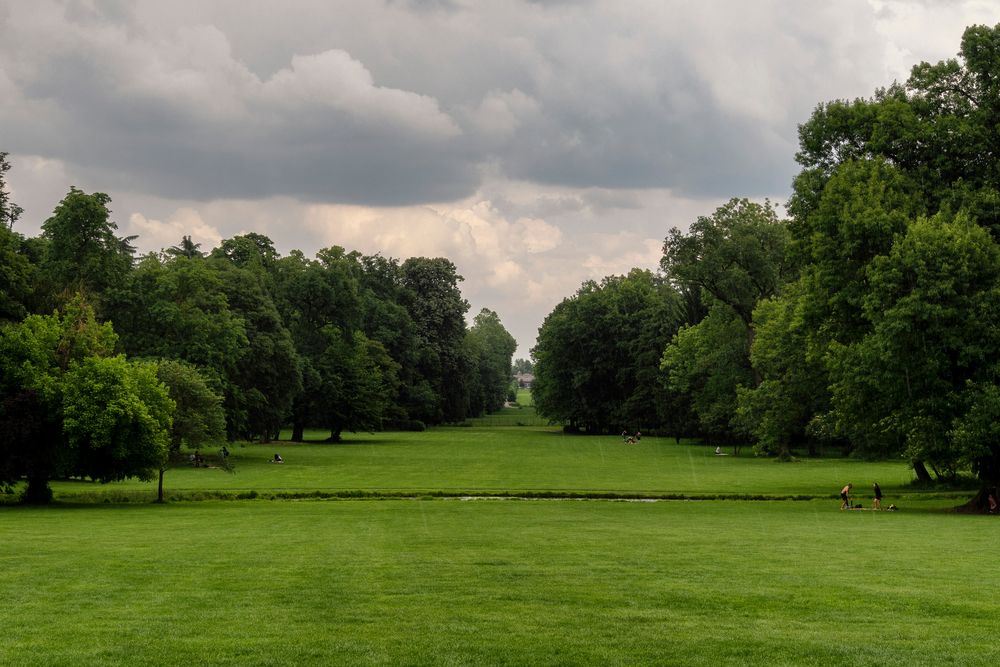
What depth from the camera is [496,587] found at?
16.2 meters

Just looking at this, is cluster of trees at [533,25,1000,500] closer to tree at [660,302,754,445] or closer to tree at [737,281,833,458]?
tree at [737,281,833,458]

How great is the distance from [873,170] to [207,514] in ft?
95.0

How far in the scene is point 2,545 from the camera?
22547 millimetres

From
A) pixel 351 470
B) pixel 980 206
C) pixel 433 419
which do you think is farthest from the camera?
pixel 433 419

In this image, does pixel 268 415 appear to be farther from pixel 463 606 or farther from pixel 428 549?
pixel 463 606

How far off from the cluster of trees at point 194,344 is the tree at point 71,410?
62mm

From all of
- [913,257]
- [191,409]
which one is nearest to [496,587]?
[913,257]

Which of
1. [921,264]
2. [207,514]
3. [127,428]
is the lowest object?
[207,514]

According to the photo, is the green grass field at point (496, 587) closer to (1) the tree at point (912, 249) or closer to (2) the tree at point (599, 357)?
(1) the tree at point (912, 249)

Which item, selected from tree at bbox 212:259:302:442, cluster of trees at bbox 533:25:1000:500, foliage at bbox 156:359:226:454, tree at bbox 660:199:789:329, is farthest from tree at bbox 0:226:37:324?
tree at bbox 660:199:789:329

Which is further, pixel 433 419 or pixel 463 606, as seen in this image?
pixel 433 419

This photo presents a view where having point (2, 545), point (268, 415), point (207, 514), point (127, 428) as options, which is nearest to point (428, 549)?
point (2, 545)

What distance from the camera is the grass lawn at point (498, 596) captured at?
1191 cm

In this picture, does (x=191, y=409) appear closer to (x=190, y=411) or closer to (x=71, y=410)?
(x=190, y=411)
